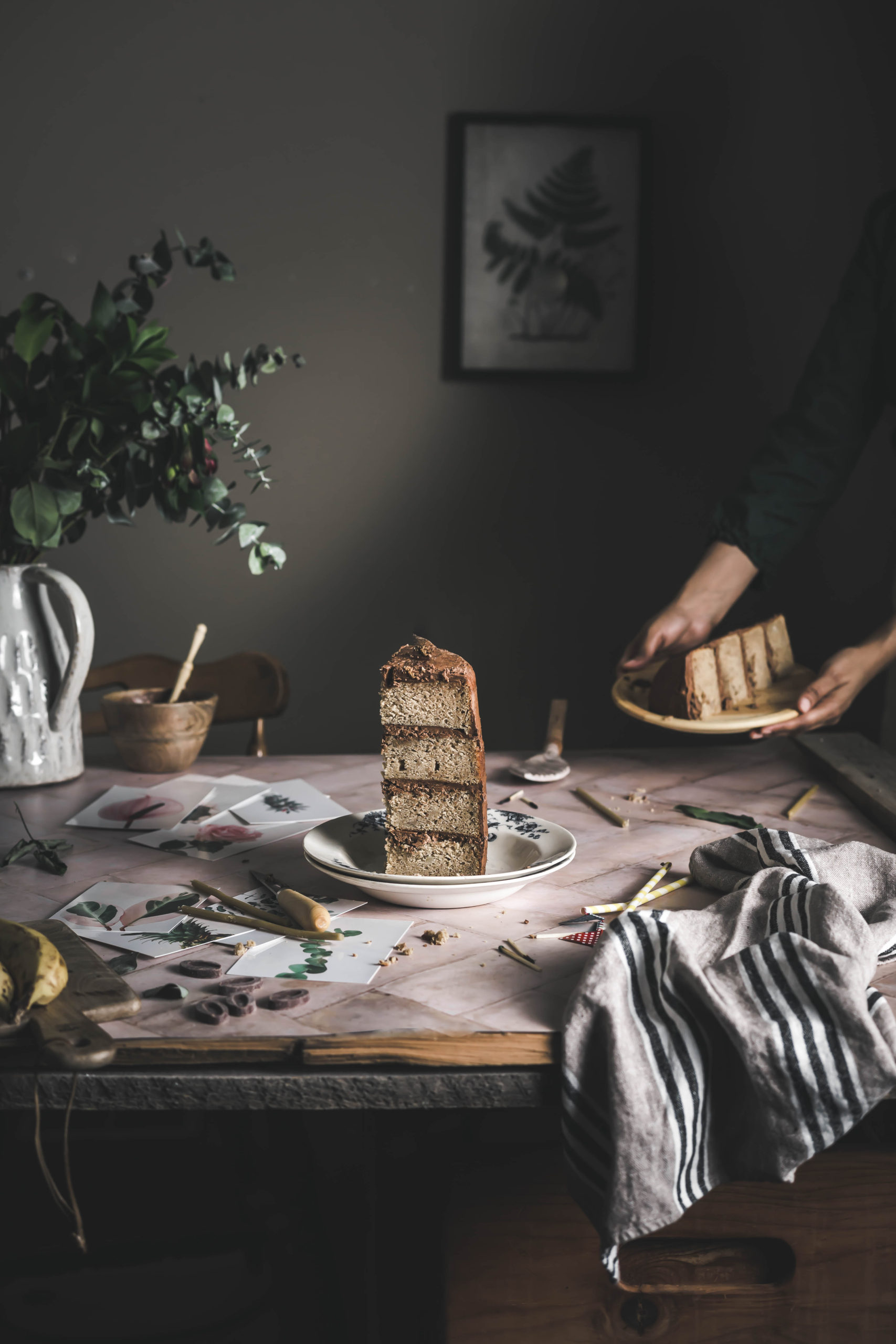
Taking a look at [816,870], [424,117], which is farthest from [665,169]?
[816,870]

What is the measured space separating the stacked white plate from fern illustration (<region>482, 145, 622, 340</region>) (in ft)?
6.19

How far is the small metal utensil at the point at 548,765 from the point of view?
1710 millimetres

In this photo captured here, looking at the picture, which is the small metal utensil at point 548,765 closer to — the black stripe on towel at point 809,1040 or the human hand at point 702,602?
the human hand at point 702,602

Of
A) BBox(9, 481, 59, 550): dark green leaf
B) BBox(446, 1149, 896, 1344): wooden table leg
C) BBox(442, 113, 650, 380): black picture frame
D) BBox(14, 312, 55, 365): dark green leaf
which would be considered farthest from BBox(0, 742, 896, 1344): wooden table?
BBox(442, 113, 650, 380): black picture frame

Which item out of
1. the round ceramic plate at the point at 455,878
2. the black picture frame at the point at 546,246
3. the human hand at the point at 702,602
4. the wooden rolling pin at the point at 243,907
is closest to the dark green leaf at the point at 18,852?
the wooden rolling pin at the point at 243,907

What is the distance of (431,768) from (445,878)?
147 mm

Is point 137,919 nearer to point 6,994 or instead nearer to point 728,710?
point 6,994

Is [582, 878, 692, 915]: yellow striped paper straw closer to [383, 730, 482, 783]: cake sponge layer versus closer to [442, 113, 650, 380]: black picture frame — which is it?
[383, 730, 482, 783]: cake sponge layer

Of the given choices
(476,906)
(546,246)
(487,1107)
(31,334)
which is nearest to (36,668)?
(31,334)

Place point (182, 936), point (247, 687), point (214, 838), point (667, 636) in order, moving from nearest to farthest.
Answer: point (182, 936)
point (214, 838)
point (667, 636)
point (247, 687)

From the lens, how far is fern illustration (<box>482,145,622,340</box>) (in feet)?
9.45

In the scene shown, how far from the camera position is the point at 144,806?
5.09 feet

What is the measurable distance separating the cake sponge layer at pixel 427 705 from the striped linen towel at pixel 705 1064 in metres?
0.34

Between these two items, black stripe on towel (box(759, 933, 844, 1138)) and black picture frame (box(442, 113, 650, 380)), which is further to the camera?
black picture frame (box(442, 113, 650, 380))
